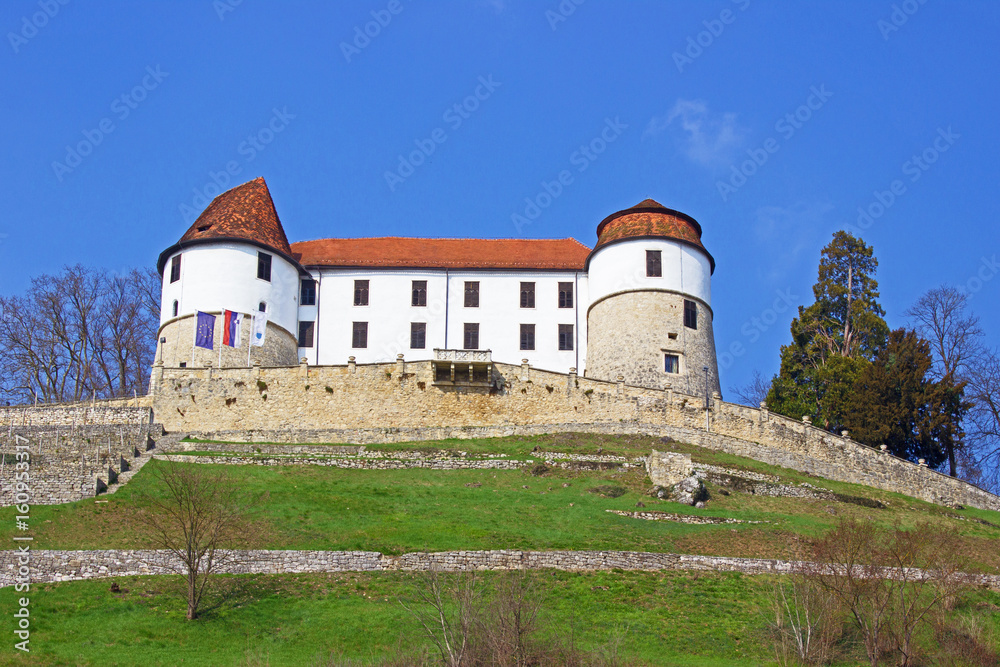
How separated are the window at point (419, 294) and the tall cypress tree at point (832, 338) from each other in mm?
19410

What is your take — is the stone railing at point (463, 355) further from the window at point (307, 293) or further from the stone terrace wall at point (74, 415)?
the stone terrace wall at point (74, 415)

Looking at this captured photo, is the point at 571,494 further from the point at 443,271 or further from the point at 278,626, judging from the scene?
the point at 443,271

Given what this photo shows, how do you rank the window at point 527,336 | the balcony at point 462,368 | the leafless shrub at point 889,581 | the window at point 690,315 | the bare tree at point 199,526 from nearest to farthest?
1. the leafless shrub at point 889,581
2. the bare tree at point 199,526
3. the balcony at point 462,368
4. the window at point 690,315
5. the window at point 527,336

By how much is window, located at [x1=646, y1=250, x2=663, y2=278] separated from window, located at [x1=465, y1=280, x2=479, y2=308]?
31.6 feet

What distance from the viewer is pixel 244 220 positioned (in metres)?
57.8

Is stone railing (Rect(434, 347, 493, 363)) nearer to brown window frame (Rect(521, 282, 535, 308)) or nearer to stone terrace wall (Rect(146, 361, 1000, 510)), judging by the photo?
stone terrace wall (Rect(146, 361, 1000, 510))

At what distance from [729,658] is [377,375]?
27.8 meters

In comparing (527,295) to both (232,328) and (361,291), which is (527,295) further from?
(232,328)

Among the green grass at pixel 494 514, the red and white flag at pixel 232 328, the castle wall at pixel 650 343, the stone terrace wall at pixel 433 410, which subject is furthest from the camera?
the castle wall at pixel 650 343

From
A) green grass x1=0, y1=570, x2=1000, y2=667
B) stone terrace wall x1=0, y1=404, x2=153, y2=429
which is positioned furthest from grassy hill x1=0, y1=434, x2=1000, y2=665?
stone terrace wall x1=0, y1=404, x2=153, y2=429

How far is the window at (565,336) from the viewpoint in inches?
2298

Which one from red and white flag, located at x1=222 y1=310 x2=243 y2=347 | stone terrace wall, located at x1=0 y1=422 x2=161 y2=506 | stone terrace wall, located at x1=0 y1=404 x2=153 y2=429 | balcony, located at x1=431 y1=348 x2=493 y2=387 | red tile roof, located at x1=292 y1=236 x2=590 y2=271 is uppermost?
red tile roof, located at x1=292 y1=236 x2=590 y2=271

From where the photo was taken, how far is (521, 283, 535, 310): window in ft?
195

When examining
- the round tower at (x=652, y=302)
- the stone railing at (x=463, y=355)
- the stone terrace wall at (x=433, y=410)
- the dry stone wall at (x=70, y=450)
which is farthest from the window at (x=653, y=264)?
the dry stone wall at (x=70, y=450)
